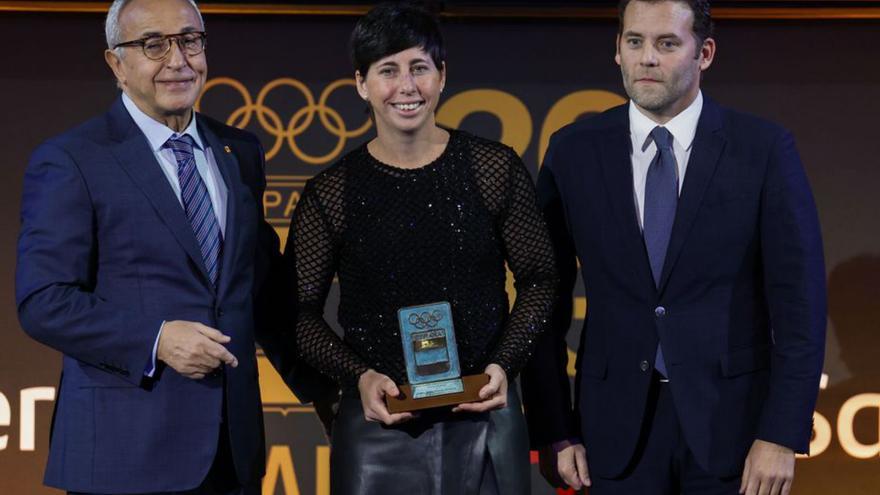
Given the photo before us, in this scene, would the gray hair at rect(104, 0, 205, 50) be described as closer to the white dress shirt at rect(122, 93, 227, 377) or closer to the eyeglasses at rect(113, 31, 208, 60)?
the eyeglasses at rect(113, 31, 208, 60)

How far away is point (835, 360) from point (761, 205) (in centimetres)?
211

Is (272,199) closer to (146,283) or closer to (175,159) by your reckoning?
(175,159)

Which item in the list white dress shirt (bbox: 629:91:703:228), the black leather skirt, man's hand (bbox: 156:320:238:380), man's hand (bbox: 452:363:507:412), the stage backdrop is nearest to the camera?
man's hand (bbox: 156:320:238:380)

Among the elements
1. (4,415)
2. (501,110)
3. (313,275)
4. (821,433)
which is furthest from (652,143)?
(4,415)

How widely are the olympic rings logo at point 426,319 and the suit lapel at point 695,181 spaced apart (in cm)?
54

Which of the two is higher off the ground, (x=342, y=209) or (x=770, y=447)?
(x=342, y=209)

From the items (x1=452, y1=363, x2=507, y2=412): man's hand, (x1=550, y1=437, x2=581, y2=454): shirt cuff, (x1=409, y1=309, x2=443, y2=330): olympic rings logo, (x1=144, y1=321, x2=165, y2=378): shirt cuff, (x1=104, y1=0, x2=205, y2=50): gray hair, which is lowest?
(x1=550, y1=437, x2=581, y2=454): shirt cuff

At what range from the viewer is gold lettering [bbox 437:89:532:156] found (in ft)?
15.2

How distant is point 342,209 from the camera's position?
2855 mm

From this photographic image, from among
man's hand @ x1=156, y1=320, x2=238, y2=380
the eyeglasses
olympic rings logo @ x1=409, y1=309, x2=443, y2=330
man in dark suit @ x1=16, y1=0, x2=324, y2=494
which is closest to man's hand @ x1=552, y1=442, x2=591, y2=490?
olympic rings logo @ x1=409, y1=309, x2=443, y2=330

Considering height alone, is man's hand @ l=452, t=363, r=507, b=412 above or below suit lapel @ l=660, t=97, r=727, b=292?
below

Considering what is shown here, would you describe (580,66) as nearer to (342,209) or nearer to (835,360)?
(835,360)

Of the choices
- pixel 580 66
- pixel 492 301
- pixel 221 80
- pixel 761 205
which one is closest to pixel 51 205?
pixel 492 301

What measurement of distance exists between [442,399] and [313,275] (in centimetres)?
48
